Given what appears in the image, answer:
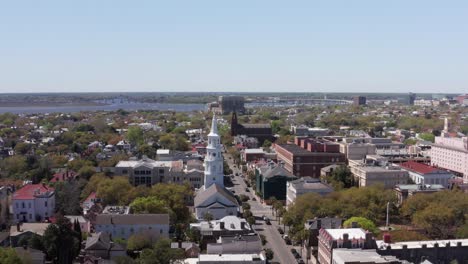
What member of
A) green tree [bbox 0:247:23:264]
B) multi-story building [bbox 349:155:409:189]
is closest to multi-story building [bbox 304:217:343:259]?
green tree [bbox 0:247:23:264]

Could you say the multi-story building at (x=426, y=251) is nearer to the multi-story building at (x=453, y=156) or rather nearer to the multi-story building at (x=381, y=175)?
the multi-story building at (x=381, y=175)

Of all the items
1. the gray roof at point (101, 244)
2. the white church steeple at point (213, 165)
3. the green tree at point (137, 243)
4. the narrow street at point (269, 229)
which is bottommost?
the narrow street at point (269, 229)

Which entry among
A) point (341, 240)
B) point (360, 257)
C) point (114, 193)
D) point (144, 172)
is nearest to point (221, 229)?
point (341, 240)

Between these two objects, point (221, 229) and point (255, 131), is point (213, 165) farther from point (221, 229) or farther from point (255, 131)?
point (255, 131)

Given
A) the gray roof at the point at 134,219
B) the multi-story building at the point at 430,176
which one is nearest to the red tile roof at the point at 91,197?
the gray roof at the point at 134,219

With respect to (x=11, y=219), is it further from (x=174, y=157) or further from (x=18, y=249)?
(x=174, y=157)
